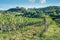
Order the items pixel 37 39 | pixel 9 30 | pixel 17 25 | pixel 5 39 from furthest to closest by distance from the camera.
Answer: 1. pixel 17 25
2. pixel 9 30
3. pixel 5 39
4. pixel 37 39

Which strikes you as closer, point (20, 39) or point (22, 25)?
point (20, 39)

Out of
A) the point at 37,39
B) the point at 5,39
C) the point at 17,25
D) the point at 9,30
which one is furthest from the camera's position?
the point at 17,25

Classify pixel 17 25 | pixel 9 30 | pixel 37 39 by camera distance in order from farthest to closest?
pixel 17 25
pixel 9 30
pixel 37 39

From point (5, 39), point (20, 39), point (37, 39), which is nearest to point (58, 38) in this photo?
point (37, 39)

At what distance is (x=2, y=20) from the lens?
343 feet

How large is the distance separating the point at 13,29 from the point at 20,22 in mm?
12947

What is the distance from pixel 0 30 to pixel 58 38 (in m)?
40.4

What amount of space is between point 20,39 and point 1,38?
31.6 ft

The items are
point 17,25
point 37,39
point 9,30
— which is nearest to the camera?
point 37,39

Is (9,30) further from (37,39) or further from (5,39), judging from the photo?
(37,39)

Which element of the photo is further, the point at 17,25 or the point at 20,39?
the point at 17,25

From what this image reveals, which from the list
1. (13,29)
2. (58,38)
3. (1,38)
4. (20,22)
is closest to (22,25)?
(20,22)

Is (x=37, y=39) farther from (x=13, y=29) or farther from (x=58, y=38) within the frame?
(x=13, y=29)

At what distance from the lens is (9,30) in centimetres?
9944
